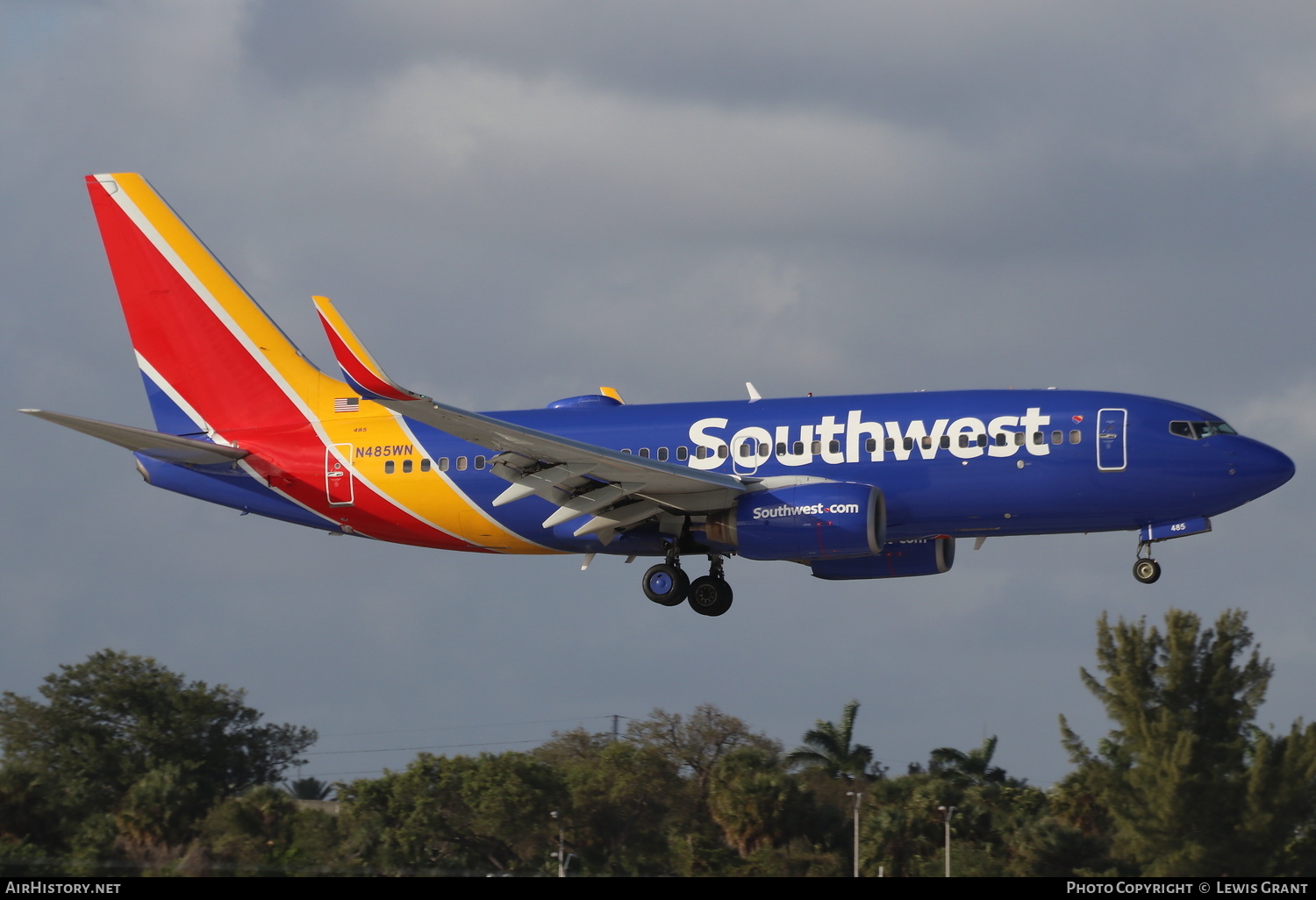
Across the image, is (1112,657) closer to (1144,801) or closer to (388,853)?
(1144,801)

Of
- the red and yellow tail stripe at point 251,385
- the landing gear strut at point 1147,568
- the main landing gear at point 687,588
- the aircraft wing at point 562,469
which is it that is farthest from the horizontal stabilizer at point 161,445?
the landing gear strut at point 1147,568

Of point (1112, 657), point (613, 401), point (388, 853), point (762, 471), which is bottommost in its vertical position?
point (388, 853)

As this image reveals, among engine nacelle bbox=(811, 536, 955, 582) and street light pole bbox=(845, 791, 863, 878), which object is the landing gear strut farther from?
street light pole bbox=(845, 791, 863, 878)

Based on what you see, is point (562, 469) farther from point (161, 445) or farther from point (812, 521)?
point (161, 445)

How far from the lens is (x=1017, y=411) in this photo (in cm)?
3956

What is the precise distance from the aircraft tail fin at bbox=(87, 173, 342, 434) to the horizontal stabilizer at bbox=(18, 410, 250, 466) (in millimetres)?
1233

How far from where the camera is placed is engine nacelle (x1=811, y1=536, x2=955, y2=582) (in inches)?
1752

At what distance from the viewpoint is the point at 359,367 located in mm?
35344

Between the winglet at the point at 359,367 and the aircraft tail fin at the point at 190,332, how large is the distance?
10.0m

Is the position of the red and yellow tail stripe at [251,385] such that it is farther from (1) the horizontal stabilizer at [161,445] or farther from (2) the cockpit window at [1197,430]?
(2) the cockpit window at [1197,430]

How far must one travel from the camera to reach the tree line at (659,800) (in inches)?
1842

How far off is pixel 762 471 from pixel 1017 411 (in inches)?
264

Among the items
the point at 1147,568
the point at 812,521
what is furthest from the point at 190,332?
the point at 1147,568
